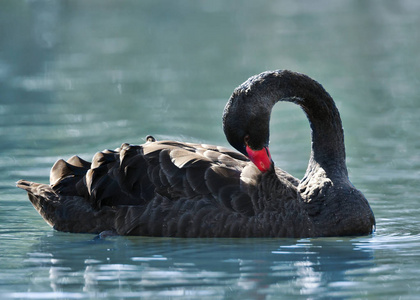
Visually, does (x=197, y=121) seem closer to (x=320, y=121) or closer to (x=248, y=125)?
(x=320, y=121)

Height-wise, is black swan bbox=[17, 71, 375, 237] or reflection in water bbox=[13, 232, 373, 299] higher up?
black swan bbox=[17, 71, 375, 237]

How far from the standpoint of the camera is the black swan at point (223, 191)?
7.75 meters

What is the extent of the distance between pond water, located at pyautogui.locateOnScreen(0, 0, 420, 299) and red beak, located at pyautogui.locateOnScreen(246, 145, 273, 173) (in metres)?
0.59

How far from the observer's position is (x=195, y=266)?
22.9 feet

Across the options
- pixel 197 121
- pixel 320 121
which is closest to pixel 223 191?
pixel 320 121

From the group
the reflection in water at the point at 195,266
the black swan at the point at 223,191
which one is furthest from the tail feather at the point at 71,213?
the reflection in water at the point at 195,266

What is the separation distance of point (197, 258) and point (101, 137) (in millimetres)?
5314

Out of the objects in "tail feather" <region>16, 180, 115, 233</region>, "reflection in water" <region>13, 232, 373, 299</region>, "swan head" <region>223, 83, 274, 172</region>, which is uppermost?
"swan head" <region>223, 83, 274, 172</region>

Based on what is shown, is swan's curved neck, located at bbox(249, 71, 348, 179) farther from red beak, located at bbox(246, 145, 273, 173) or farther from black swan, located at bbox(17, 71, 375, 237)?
red beak, located at bbox(246, 145, 273, 173)

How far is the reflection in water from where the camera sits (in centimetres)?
634

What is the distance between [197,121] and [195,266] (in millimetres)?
6757

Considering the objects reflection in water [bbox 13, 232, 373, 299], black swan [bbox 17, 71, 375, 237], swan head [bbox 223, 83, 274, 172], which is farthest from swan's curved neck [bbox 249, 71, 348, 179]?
reflection in water [bbox 13, 232, 373, 299]

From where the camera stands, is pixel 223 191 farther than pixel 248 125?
Yes

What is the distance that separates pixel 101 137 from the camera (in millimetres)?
12289
